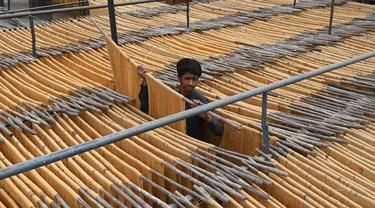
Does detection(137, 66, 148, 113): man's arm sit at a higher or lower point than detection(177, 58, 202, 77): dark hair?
lower

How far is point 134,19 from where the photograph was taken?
8.17 m

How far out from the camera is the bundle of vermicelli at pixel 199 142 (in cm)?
318

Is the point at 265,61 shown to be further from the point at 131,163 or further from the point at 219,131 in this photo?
the point at 131,163

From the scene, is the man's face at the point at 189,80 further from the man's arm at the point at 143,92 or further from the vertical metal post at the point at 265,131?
the vertical metal post at the point at 265,131

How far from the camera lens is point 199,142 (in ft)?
12.1

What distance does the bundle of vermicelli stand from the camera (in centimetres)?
318

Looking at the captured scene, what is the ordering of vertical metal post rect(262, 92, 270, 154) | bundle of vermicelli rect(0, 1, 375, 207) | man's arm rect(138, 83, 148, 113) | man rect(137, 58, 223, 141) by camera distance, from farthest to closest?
1. man's arm rect(138, 83, 148, 113)
2. man rect(137, 58, 223, 141)
3. vertical metal post rect(262, 92, 270, 154)
4. bundle of vermicelli rect(0, 1, 375, 207)

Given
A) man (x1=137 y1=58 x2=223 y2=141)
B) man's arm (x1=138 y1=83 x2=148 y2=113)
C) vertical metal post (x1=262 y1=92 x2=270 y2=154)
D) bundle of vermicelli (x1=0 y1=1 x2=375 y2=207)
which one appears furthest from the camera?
man's arm (x1=138 y1=83 x2=148 y2=113)

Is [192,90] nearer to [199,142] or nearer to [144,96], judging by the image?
[144,96]

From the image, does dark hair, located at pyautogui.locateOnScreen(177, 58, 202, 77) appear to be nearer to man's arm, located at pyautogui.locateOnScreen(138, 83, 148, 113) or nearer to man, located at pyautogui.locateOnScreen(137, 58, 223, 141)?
man, located at pyautogui.locateOnScreen(137, 58, 223, 141)

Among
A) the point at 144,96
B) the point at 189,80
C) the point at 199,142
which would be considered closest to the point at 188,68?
the point at 189,80

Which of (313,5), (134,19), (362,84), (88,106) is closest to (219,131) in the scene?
(88,106)

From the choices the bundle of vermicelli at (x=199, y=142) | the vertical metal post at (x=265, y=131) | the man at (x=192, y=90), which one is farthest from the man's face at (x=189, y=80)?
the vertical metal post at (x=265, y=131)

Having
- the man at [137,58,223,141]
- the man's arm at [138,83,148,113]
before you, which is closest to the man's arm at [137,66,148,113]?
the man's arm at [138,83,148,113]
